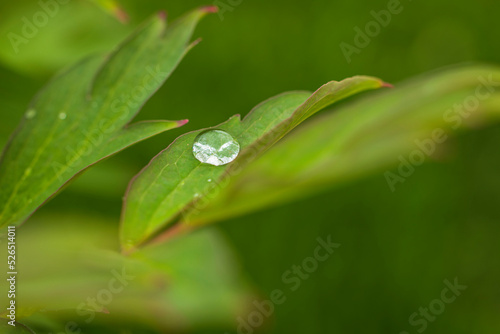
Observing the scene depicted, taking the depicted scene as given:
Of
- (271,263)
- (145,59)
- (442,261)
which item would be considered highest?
(145,59)

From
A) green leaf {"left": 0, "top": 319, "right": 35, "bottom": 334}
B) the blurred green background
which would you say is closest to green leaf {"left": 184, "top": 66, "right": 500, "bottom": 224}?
green leaf {"left": 0, "top": 319, "right": 35, "bottom": 334}

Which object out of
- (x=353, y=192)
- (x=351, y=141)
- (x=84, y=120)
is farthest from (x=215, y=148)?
(x=353, y=192)

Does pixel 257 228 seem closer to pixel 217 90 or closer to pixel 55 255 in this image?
pixel 217 90

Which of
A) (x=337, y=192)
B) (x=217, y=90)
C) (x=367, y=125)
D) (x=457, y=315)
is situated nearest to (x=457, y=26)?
(x=337, y=192)

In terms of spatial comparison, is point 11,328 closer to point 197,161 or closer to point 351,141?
point 197,161

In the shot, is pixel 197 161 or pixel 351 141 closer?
pixel 197 161

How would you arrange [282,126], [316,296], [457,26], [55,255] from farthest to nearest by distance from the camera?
[457,26] < [316,296] < [55,255] < [282,126]

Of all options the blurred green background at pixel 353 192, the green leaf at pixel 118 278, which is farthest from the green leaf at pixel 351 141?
the blurred green background at pixel 353 192
